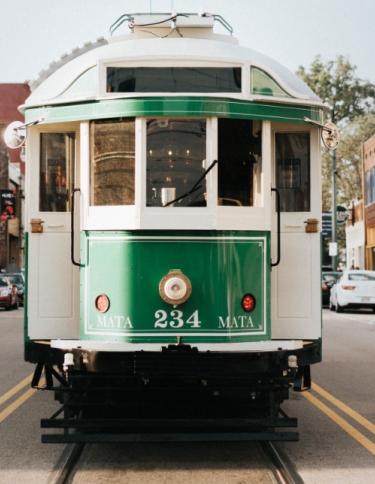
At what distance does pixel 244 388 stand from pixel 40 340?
1988mm

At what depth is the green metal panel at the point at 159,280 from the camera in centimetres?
571

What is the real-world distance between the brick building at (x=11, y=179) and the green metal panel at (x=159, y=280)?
40.6m

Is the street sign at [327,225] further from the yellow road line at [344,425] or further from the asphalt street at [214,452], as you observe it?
the yellow road line at [344,425]

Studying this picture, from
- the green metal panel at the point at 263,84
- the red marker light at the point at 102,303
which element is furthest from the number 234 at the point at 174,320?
the green metal panel at the point at 263,84

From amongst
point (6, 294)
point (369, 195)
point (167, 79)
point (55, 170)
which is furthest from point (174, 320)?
point (369, 195)

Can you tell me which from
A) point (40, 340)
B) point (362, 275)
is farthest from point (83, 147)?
point (362, 275)

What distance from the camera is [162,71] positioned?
5.93 meters

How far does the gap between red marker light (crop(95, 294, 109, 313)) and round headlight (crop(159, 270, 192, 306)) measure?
0.49 metres

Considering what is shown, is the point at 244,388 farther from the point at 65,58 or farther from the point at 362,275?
the point at 362,275

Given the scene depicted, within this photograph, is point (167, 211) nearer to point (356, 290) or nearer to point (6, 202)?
point (356, 290)

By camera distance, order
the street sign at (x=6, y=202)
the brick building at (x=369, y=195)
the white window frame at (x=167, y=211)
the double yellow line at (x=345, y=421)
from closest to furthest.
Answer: the white window frame at (x=167, y=211) → the double yellow line at (x=345, y=421) → the street sign at (x=6, y=202) → the brick building at (x=369, y=195)

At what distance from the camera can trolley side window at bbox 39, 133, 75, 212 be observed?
6.53 meters

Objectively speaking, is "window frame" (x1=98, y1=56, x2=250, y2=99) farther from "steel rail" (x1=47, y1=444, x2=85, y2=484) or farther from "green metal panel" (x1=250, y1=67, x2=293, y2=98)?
"steel rail" (x1=47, y1=444, x2=85, y2=484)

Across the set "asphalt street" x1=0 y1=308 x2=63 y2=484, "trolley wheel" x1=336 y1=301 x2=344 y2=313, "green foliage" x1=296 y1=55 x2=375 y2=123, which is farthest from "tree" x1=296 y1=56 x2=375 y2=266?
"asphalt street" x1=0 y1=308 x2=63 y2=484
